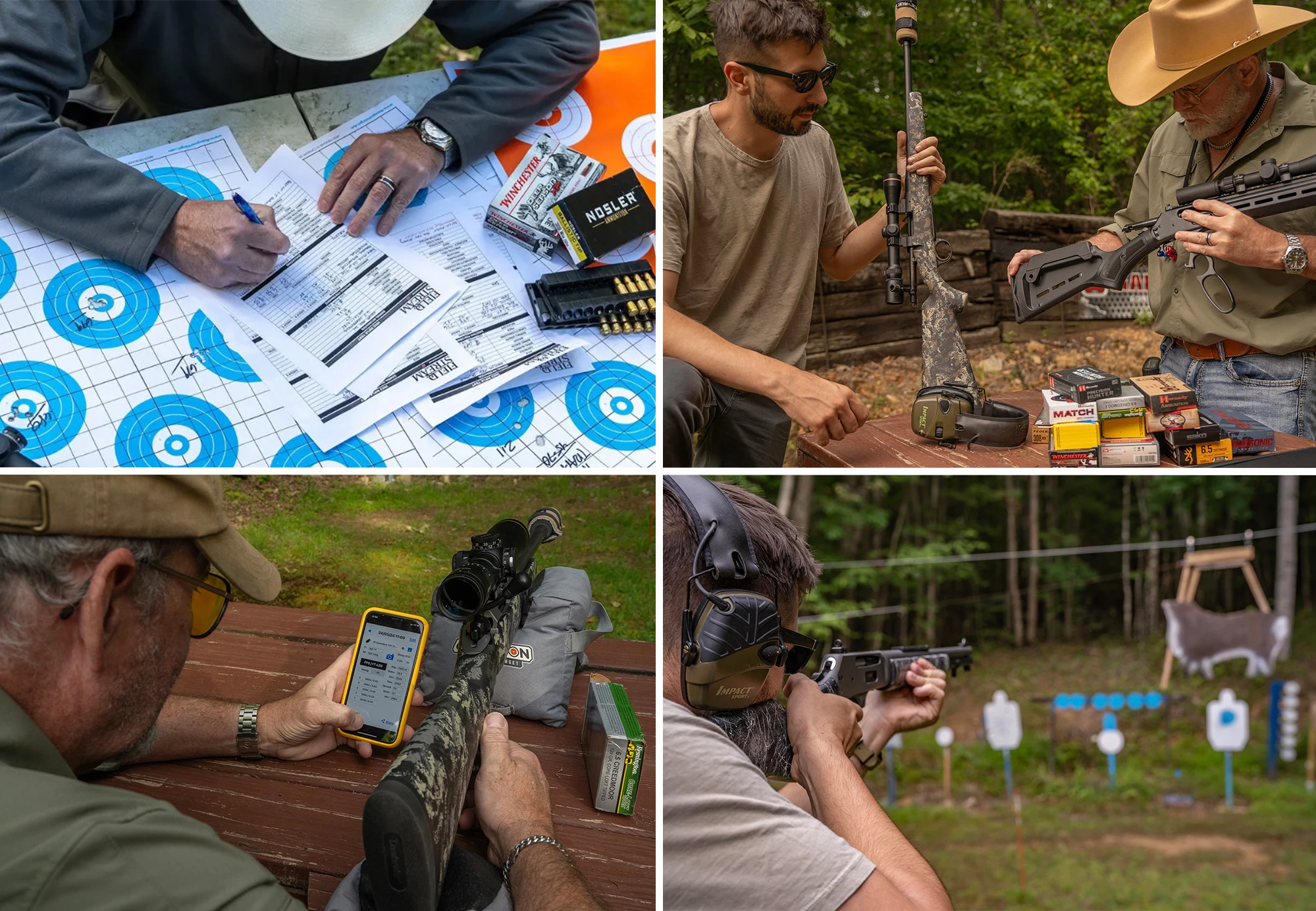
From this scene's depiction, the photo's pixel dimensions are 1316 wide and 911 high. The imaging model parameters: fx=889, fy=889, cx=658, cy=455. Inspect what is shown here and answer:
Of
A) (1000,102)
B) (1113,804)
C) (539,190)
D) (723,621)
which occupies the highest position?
(1000,102)

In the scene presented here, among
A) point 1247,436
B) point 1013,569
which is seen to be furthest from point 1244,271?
point 1013,569

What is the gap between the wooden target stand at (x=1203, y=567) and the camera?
5.84 m

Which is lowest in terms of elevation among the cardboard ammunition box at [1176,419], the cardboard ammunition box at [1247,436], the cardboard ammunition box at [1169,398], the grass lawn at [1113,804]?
the grass lawn at [1113,804]

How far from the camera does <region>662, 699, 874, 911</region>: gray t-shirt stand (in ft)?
4.54

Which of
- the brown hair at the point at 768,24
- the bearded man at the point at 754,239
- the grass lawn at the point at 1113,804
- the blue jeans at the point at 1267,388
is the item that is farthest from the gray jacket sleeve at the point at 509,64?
the grass lawn at the point at 1113,804

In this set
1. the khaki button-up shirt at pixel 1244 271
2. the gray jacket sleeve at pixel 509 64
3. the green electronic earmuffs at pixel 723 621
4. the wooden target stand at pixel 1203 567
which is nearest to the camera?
the green electronic earmuffs at pixel 723 621

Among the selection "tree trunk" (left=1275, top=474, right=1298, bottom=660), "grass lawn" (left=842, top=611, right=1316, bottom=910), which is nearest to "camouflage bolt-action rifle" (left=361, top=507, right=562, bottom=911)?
"grass lawn" (left=842, top=611, right=1316, bottom=910)

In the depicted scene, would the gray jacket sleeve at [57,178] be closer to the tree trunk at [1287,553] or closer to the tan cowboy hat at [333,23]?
the tan cowboy hat at [333,23]

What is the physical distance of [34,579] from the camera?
4.22ft

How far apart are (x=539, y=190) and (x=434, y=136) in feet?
1.10

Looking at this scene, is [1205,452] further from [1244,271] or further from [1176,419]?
[1244,271]

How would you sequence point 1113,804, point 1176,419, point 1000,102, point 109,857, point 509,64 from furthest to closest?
1. point 1113,804
2. point 1000,102
3. point 509,64
4. point 1176,419
5. point 109,857

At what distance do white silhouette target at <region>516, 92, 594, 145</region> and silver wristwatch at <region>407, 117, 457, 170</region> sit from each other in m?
0.24

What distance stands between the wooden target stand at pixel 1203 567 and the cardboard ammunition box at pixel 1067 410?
3624mm
